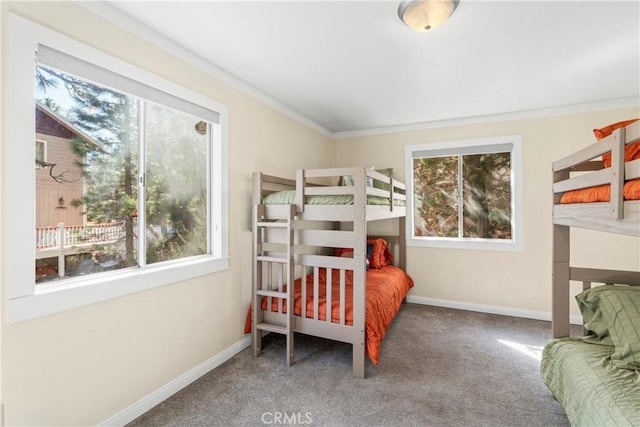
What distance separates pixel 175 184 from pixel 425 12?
196cm

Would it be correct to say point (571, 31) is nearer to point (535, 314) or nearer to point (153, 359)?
point (535, 314)

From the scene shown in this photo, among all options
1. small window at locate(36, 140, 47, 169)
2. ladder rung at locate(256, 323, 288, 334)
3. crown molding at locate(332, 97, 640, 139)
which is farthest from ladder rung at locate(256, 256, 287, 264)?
crown molding at locate(332, 97, 640, 139)

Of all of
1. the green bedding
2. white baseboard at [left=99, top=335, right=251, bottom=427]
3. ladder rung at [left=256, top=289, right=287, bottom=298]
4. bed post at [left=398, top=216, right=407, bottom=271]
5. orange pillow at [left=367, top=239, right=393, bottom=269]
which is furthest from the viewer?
bed post at [left=398, top=216, right=407, bottom=271]

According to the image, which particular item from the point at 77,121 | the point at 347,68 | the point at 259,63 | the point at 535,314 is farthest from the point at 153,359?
the point at 535,314

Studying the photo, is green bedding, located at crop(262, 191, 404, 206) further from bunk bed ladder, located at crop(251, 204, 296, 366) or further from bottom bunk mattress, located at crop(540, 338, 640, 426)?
bottom bunk mattress, located at crop(540, 338, 640, 426)

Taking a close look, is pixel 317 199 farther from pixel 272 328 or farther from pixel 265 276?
pixel 272 328

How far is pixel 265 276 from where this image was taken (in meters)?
2.70

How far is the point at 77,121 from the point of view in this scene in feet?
5.30

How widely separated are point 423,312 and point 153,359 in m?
2.90

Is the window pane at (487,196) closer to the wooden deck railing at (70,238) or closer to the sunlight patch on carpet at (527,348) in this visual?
the sunlight patch on carpet at (527,348)

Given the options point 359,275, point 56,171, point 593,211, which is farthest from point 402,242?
point 56,171

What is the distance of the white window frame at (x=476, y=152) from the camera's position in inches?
132

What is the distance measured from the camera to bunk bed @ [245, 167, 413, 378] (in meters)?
2.22

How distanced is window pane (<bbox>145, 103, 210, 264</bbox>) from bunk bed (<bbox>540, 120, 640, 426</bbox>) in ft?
8.07
